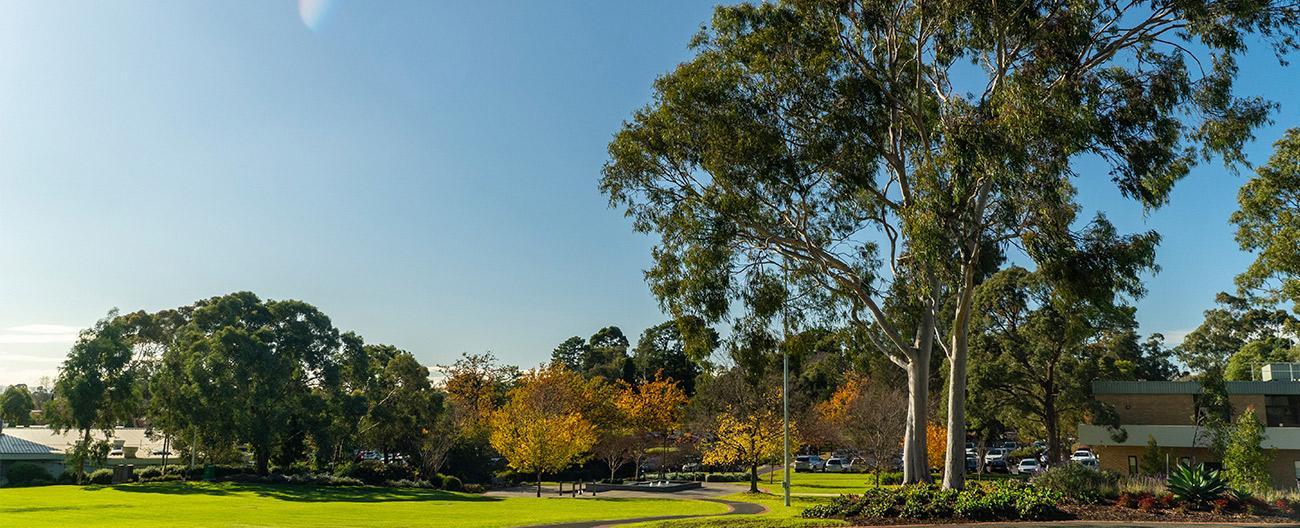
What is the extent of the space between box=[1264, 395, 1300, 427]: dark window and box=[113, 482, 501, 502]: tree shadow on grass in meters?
40.7

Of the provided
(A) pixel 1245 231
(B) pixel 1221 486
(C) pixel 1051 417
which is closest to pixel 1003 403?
(C) pixel 1051 417

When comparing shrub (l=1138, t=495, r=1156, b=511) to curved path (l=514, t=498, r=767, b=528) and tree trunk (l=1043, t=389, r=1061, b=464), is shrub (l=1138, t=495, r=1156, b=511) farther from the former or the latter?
tree trunk (l=1043, t=389, r=1061, b=464)

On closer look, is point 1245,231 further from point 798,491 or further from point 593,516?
point 593,516

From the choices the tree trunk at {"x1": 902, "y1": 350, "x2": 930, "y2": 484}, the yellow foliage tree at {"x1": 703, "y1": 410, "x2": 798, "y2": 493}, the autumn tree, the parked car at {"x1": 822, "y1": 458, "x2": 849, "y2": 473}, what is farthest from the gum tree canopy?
the parked car at {"x1": 822, "y1": 458, "x2": 849, "y2": 473}

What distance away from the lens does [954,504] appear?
22672mm

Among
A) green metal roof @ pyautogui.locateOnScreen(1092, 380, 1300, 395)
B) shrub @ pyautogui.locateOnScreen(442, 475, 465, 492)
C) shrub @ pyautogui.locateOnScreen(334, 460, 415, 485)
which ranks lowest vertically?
shrub @ pyautogui.locateOnScreen(442, 475, 465, 492)

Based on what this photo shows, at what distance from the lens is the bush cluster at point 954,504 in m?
22.1

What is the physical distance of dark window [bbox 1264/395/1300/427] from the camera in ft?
154

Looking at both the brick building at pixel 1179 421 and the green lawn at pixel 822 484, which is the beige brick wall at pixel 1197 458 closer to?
the brick building at pixel 1179 421

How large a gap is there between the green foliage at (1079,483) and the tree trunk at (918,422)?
10.2 feet

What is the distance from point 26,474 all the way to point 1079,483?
57.8 metres

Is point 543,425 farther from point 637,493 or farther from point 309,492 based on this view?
point 309,492

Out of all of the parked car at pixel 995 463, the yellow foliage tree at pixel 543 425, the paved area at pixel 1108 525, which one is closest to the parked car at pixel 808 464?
the parked car at pixel 995 463

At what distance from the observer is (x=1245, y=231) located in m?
33.6
